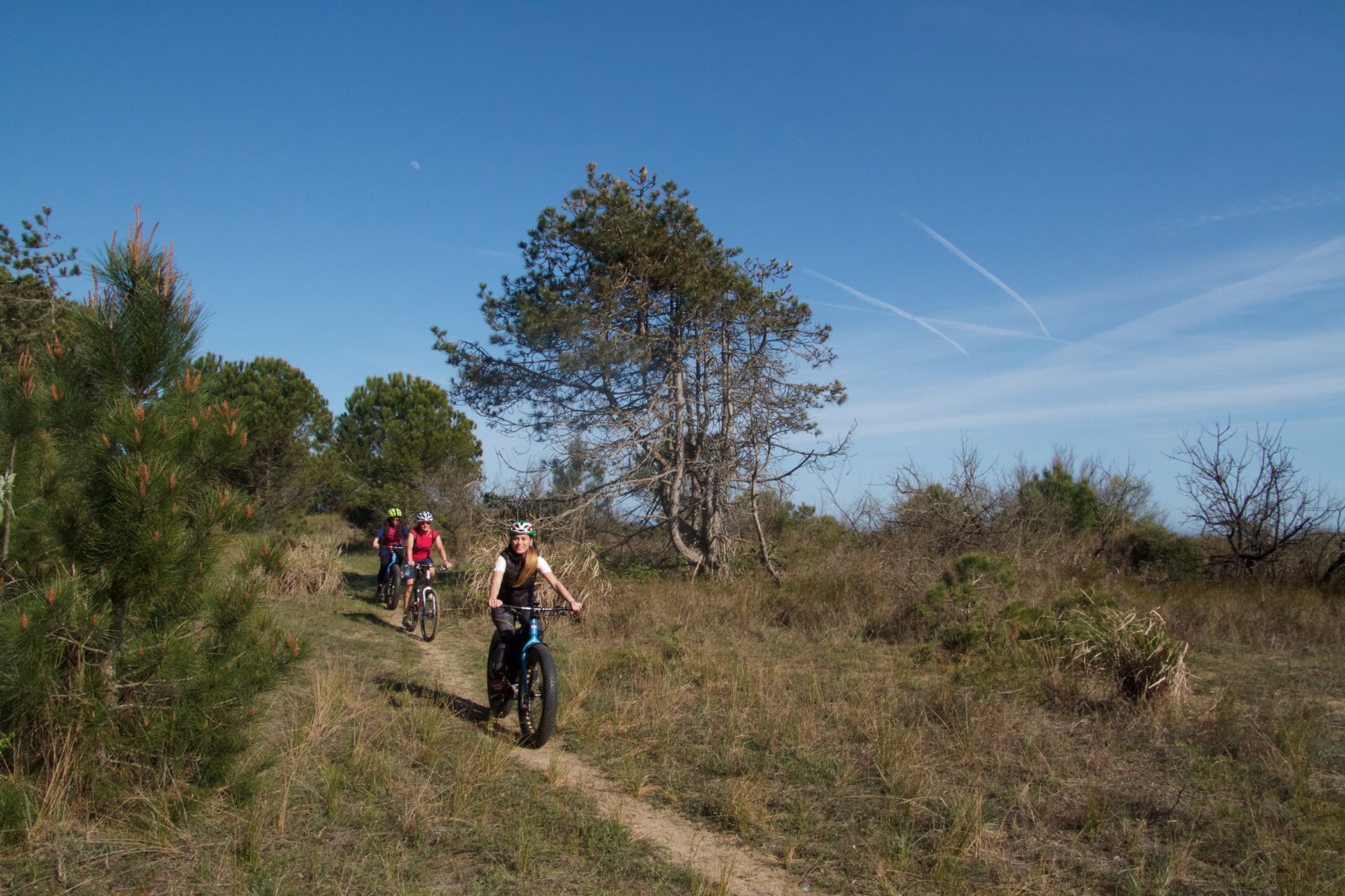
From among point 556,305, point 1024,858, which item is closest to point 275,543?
point 1024,858

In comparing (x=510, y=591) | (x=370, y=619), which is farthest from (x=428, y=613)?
(x=510, y=591)

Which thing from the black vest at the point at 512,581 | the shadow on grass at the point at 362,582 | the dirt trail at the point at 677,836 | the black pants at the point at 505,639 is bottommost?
the dirt trail at the point at 677,836

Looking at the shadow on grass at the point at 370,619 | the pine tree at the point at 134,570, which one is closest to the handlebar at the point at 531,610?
the pine tree at the point at 134,570

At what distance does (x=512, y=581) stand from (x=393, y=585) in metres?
7.11

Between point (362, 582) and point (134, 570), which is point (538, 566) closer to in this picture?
point (134, 570)

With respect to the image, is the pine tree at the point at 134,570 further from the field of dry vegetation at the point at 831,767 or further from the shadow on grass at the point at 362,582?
the shadow on grass at the point at 362,582

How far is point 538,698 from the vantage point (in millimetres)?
6551

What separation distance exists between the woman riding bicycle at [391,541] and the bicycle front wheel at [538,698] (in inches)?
274

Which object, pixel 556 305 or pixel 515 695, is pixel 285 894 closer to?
pixel 515 695

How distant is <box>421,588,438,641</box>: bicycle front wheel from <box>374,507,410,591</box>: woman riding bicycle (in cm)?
191

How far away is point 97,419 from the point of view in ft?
14.1

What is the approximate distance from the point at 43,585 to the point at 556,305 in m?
11.3

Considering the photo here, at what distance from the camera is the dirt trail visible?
163 inches

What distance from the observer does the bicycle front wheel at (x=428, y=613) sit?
36.1 feet
